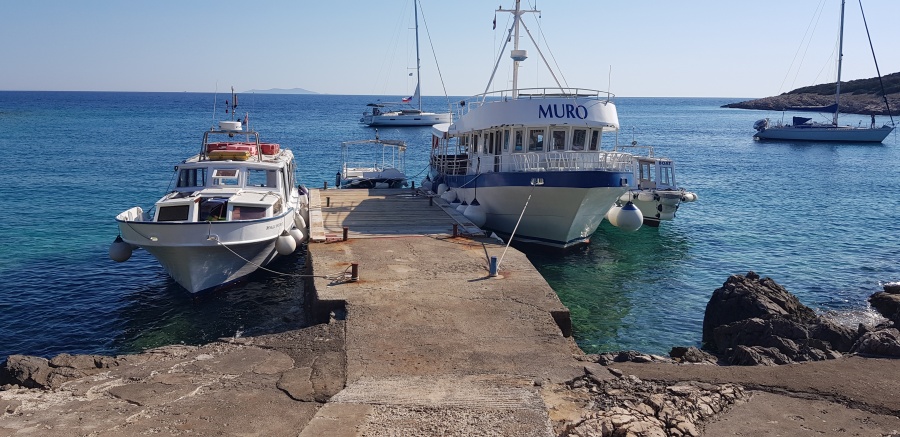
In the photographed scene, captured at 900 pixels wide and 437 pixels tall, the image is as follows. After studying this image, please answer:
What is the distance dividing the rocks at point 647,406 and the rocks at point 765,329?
2.20 meters

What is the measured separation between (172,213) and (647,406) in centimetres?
1319

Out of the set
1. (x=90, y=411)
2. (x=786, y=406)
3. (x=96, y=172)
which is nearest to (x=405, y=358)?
(x=90, y=411)

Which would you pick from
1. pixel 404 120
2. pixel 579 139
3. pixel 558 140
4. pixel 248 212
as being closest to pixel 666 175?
pixel 579 139

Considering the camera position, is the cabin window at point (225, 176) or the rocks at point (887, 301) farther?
the cabin window at point (225, 176)

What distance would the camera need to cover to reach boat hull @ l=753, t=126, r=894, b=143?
244 ft

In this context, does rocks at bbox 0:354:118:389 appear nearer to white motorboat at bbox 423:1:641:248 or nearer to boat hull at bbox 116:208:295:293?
boat hull at bbox 116:208:295:293

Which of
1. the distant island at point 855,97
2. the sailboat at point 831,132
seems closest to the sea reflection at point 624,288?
the sailboat at point 831,132

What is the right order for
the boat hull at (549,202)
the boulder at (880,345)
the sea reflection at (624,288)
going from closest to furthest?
the boulder at (880,345) → the sea reflection at (624,288) → the boat hull at (549,202)

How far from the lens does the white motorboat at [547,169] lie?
21.2 metres

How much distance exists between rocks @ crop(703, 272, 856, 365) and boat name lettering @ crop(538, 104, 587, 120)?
730cm

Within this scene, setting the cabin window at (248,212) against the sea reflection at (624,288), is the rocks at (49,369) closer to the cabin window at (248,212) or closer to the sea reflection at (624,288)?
the cabin window at (248,212)

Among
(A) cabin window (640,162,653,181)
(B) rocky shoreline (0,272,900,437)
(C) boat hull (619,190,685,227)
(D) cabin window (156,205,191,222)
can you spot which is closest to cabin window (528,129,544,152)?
(C) boat hull (619,190,685,227)

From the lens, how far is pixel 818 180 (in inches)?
1868

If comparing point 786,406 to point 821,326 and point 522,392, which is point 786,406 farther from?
point 821,326
